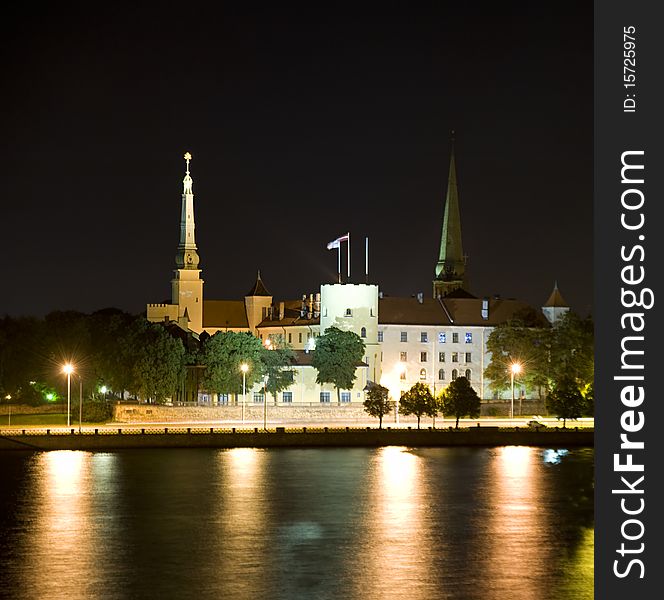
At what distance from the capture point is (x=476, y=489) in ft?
211

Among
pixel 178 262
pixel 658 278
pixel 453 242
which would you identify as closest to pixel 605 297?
pixel 658 278

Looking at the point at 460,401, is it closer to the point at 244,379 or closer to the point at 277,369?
the point at 277,369

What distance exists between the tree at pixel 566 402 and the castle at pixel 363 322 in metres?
12.1

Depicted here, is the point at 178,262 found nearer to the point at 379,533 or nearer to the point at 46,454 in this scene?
the point at 46,454

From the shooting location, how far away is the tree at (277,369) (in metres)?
97.5

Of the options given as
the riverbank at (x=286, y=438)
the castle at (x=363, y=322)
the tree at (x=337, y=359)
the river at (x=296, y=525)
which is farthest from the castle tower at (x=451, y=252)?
the river at (x=296, y=525)

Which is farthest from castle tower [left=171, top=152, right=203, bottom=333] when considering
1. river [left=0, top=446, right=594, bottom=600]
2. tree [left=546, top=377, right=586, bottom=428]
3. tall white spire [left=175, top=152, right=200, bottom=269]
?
river [left=0, top=446, right=594, bottom=600]

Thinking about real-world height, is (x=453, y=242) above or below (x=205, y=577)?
above

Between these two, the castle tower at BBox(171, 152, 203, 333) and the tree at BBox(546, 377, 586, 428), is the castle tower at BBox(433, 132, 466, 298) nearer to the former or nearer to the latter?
the castle tower at BBox(171, 152, 203, 333)

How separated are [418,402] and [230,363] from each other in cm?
1304

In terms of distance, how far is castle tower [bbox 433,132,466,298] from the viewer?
150 m

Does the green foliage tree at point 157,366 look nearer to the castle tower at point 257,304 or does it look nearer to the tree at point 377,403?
the tree at point 377,403

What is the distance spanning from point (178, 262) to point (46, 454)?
5474 centimetres

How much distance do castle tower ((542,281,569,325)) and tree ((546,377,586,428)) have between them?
23.3 m
